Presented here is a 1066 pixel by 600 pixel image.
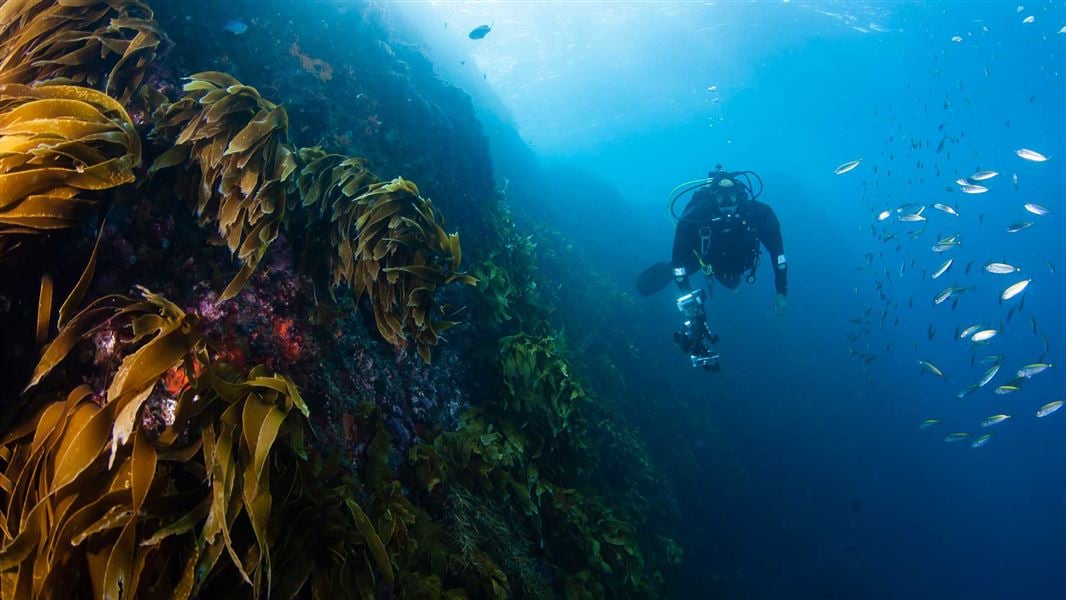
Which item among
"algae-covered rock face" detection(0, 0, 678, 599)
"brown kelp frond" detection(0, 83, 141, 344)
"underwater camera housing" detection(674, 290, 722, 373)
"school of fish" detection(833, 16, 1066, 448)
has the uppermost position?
"brown kelp frond" detection(0, 83, 141, 344)

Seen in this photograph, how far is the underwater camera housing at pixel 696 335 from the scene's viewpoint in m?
8.27

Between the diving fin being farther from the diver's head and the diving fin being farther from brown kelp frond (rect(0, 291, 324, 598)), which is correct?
brown kelp frond (rect(0, 291, 324, 598))

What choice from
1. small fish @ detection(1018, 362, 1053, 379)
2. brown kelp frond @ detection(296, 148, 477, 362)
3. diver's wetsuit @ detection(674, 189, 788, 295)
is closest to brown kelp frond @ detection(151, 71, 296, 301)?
brown kelp frond @ detection(296, 148, 477, 362)

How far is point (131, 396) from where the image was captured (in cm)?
167

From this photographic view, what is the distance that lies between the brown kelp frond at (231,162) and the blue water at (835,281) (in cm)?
1091

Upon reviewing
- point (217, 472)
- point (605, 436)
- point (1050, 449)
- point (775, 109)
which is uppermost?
point (217, 472)

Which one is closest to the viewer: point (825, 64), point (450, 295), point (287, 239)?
point (287, 239)

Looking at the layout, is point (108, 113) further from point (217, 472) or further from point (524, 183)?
point (524, 183)

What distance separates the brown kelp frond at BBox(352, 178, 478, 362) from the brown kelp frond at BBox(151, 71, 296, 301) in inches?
20.5

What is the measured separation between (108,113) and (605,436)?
8035 millimetres

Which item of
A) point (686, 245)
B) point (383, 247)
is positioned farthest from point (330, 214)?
point (686, 245)

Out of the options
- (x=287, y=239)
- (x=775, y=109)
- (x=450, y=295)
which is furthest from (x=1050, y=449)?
(x=775, y=109)

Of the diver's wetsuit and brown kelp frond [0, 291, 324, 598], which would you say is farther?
the diver's wetsuit

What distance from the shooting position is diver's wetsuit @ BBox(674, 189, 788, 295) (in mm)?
9023
